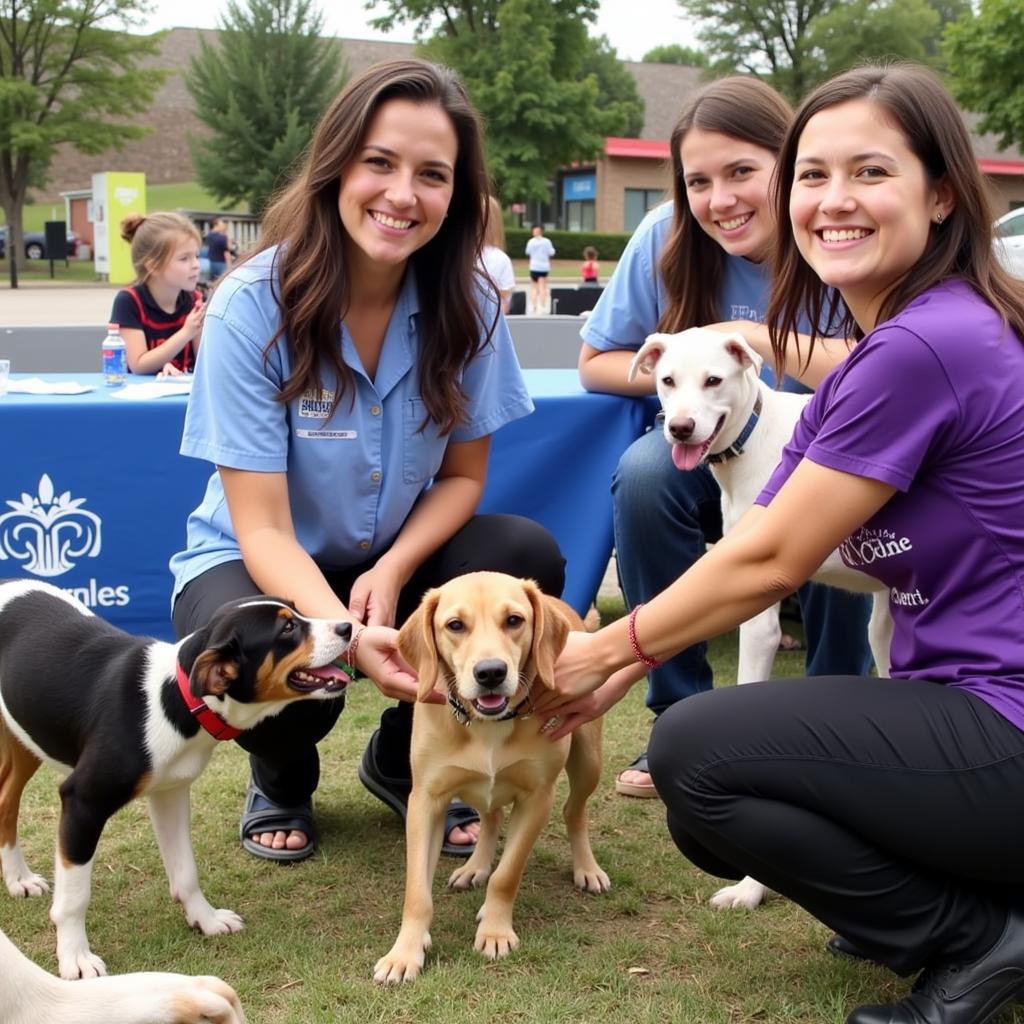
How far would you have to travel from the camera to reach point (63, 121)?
4275 centimetres

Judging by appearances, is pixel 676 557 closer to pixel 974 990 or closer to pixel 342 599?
pixel 342 599

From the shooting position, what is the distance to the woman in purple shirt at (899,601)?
230cm

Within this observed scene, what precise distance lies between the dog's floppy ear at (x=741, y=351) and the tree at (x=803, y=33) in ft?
195

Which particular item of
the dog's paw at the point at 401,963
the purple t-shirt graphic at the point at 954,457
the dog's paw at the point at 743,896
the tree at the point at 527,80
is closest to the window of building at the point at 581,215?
the tree at the point at 527,80

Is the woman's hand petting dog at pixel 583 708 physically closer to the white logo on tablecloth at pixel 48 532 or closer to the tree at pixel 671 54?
the white logo on tablecloth at pixel 48 532

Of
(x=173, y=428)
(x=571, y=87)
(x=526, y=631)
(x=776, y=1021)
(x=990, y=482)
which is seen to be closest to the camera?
(x=990, y=482)

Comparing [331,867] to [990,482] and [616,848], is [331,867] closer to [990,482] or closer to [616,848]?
[616,848]

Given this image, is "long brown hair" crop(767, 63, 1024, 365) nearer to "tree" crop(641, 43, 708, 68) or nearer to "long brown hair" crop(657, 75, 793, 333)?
"long brown hair" crop(657, 75, 793, 333)

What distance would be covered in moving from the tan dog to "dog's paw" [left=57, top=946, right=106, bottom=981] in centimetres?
65

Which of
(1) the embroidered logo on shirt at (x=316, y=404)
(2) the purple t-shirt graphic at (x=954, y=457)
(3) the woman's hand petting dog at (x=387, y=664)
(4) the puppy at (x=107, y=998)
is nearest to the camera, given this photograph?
(4) the puppy at (x=107, y=998)

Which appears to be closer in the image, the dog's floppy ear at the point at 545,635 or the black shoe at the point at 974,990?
the black shoe at the point at 974,990

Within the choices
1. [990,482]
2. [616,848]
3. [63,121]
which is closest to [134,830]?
[616,848]

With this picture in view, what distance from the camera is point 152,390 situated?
17.1 feet

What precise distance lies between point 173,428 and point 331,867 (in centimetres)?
221
